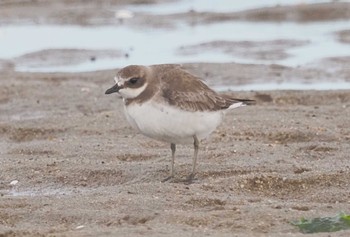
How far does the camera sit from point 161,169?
363 inches

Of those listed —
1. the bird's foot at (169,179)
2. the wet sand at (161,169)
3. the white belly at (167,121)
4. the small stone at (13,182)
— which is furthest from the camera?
the small stone at (13,182)

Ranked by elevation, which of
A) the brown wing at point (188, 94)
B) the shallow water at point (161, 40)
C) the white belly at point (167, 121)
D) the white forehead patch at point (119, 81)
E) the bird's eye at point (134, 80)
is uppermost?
the bird's eye at point (134, 80)

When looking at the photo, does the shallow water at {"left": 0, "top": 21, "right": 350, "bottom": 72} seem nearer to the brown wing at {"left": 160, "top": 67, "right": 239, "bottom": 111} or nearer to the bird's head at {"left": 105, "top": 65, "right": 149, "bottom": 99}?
the brown wing at {"left": 160, "top": 67, "right": 239, "bottom": 111}

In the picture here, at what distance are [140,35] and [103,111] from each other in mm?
7349

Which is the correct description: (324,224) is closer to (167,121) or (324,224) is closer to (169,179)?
(167,121)

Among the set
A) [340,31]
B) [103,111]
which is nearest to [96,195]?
[103,111]

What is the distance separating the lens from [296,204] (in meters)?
7.80

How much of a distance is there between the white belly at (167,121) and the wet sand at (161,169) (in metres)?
0.39

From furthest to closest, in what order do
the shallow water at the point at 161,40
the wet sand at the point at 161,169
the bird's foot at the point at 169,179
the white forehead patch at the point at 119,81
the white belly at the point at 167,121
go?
the shallow water at the point at 161,40 → the bird's foot at the point at 169,179 → the white forehead patch at the point at 119,81 → the white belly at the point at 167,121 → the wet sand at the point at 161,169

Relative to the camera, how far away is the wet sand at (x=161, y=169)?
7281mm

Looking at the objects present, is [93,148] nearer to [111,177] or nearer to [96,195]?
[111,177]

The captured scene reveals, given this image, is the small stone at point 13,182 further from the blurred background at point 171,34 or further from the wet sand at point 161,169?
the blurred background at point 171,34

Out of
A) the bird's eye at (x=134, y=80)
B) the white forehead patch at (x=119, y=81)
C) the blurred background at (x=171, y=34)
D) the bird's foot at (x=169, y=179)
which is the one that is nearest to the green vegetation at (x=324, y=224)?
the bird's foot at (x=169, y=179)

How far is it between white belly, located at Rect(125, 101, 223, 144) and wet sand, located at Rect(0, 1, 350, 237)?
39 centimetres
